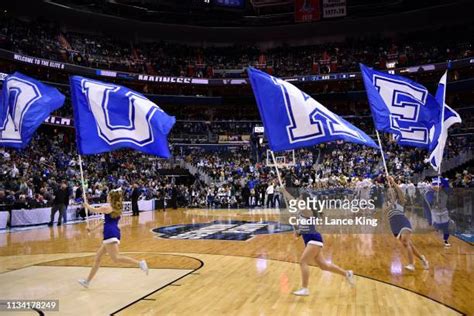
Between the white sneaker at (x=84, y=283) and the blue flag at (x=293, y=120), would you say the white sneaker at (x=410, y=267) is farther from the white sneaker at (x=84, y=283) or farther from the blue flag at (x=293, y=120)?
the white sneaker at (x=84, y=283)

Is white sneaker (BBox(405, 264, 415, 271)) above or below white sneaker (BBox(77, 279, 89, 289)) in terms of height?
below

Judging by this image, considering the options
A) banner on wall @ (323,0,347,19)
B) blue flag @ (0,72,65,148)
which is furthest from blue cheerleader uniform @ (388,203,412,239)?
banner on wall @ (323,0,347,19)

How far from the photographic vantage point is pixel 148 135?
27.4 ft

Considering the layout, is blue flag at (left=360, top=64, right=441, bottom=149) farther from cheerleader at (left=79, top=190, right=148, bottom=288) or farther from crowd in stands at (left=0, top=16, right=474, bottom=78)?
crowd in stands at (left=0, top=16, right=474, bottom=78)

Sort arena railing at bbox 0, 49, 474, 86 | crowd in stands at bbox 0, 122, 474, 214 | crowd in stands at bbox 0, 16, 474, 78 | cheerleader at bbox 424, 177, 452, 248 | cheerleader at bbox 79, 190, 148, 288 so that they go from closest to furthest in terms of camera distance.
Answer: cheerleader at bbox 79, 190, 148, 288, cheerleader at bbox 424, 177, 452, 248, crowd in stands at bbox 0, 122, 474, 214, arena railing at bbox 0, 49, 474, 86, crowd in stands at bbox 0, 16, 474, 78

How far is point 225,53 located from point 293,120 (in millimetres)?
41585

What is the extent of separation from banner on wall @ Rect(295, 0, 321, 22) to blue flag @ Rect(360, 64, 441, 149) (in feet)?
97.7

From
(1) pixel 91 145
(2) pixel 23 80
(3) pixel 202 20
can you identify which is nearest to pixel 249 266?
(1) pixel 91 145

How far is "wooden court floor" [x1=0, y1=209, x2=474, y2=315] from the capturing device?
612 centimetres

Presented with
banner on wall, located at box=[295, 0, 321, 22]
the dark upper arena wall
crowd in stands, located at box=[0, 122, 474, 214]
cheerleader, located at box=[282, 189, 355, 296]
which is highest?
the dark upper arena wall

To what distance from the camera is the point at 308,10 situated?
3731 centimetres

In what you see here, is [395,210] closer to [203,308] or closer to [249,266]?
[249,266]
